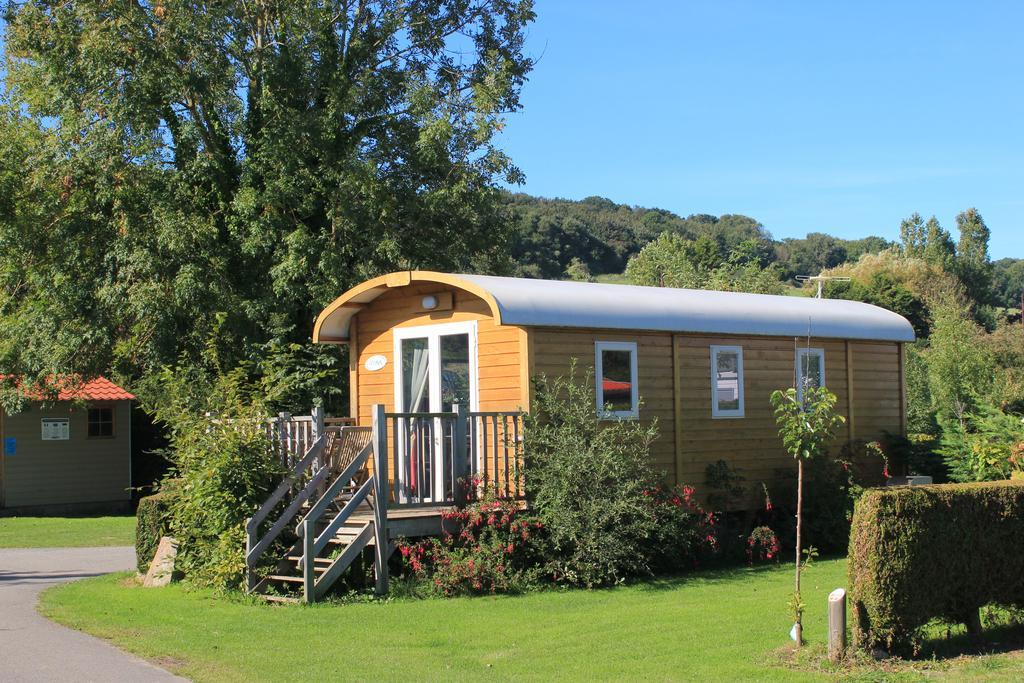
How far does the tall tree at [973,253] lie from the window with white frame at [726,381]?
56565 mm

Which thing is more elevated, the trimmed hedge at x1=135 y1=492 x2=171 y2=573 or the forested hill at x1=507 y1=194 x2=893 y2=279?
the forested hill at x1=507 y1=194 x2=893 y2=279

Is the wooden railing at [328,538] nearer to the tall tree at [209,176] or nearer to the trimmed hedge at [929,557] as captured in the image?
the trimmed hedge at [929,557]

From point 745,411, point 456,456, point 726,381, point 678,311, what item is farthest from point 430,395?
point 745,411

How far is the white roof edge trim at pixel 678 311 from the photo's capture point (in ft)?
46.2

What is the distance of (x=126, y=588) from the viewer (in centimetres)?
1377

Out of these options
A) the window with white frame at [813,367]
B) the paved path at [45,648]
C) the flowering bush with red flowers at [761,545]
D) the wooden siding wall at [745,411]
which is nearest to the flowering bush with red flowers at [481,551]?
the wooden siding wall at [745,411]

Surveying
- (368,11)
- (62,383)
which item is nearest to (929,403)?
(368,11)

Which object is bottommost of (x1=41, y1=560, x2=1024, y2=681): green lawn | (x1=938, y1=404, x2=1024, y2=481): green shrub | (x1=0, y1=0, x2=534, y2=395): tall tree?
(x1=41, y1=560, x2=1024, y2=681): green lawn

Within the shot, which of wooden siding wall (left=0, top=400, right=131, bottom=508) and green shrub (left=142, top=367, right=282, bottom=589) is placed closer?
green shrub (left=142, top=367, right=282, bottom=589)

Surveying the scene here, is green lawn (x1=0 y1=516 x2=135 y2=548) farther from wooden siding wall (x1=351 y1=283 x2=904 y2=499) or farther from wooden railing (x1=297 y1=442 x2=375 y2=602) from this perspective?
wooden railing (x1=297 y1=442 x2=375 y2=602)

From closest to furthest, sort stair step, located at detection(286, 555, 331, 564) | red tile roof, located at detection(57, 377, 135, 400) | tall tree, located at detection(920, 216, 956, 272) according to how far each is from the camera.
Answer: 1. stair step, located at detection(286, 555, 331, 564)
2. red tile roof, located at detection(57, 377, 135, 400)
3. tall tree, located at detection(920, 216, 956, 272)

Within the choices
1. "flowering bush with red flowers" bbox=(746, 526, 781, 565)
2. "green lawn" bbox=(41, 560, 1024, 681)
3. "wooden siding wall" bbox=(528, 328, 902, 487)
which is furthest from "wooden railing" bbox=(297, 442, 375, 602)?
"flowering bush with red flowers" bbox=(746, 526, 781, 565)

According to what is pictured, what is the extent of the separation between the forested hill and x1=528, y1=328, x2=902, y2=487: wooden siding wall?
4248 cm

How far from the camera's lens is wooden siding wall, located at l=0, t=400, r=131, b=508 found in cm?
2777
